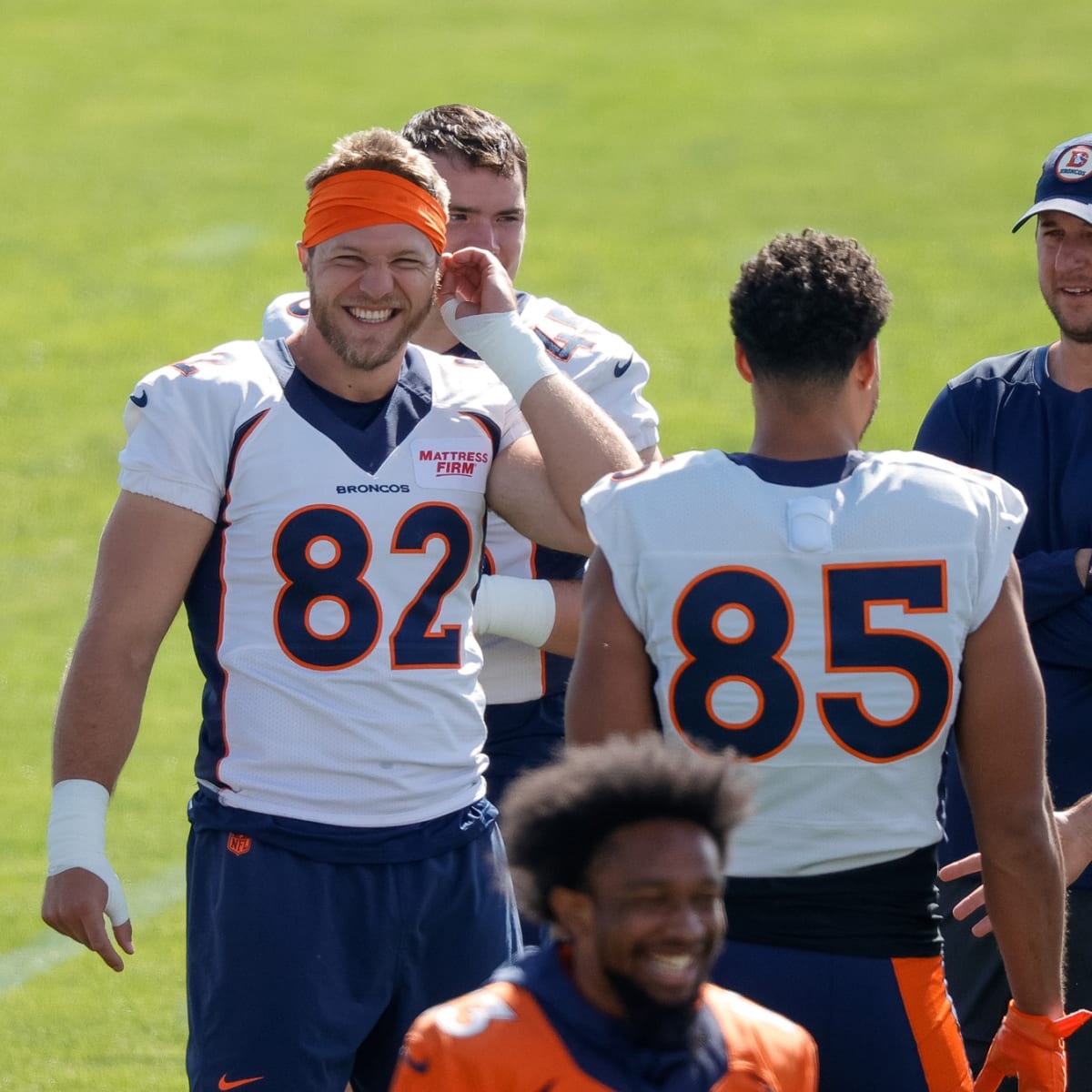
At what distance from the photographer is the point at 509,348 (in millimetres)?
3541

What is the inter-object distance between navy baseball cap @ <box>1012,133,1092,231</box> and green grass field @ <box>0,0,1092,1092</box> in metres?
4.65

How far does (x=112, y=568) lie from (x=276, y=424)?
0.36 m

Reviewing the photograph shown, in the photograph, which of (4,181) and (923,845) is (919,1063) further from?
(4,181)

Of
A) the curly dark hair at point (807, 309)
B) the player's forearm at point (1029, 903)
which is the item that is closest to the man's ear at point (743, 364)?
the curly dark hair at point (807, 309)

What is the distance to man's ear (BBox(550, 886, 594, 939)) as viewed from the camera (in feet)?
7.31

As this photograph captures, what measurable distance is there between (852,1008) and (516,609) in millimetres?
1361

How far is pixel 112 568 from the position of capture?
318cm

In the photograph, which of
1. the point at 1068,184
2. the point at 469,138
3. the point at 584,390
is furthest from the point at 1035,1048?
the point at 469,138

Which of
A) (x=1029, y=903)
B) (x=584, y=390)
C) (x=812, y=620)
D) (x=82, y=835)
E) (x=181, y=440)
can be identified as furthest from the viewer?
(x=584, y=390)

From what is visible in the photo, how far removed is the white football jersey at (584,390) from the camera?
13.5ft

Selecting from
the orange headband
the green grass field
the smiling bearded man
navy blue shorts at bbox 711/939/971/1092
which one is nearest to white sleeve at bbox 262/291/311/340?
the orange headband

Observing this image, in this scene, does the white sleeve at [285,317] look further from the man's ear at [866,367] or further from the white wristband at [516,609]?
the man's ear at [866,367]

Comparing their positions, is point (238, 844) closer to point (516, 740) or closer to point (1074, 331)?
point (516, 740)

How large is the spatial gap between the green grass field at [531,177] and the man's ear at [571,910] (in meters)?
5.59
